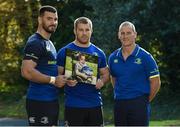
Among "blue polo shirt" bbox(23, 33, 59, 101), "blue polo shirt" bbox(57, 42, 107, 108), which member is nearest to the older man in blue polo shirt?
"blue polo shirt" bbox(57, 42, 107, 108)

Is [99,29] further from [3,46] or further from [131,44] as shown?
[131,44]

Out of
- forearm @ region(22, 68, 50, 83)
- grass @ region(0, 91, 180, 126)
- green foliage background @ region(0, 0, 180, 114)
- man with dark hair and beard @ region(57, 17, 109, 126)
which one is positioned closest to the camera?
forearm @ region(22, 68, 50, 83)

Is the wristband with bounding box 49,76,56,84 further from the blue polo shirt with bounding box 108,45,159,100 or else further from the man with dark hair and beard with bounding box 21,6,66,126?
the blue polo shirt with bounding box 108,45,159,100

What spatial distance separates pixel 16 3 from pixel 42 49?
64.6ft

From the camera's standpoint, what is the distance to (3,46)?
25812mm

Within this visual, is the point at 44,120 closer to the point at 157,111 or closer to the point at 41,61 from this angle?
the point at 41,61

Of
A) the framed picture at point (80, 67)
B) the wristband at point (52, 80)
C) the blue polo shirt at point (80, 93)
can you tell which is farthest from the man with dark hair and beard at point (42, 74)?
the blue polo shirt at point (80, 93)

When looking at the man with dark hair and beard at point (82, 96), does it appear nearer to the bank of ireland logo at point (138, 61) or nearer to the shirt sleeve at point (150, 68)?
the bank of ireland logo at point (138, 61)

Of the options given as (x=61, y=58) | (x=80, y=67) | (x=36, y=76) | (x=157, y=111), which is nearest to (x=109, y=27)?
(x=157, y=111)

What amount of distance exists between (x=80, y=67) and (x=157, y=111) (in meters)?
11.6

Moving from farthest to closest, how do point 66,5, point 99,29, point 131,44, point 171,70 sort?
point 66,5 < point 171,70 < point 99,29 < point 131,44

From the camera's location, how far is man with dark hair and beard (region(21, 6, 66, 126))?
6.56 m

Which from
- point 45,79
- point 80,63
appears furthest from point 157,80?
point 45,79

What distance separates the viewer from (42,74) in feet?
21.5
